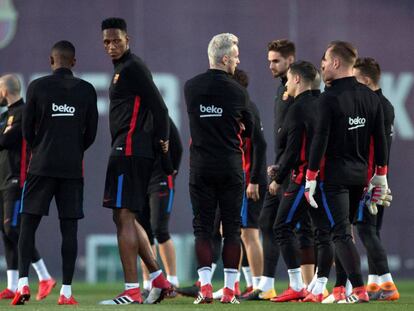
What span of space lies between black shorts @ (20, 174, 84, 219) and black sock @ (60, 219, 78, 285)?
0.22 feet

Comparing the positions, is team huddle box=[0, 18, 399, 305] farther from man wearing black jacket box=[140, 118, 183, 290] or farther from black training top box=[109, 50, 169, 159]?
man wearing black jacket box=[140, 118, 183, 290]

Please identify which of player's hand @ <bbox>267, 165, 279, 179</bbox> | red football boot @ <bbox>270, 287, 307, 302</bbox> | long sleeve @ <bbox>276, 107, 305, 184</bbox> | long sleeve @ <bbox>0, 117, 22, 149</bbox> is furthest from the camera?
long sleeve @ <bbox>0, 117, 22, 149</bbox>

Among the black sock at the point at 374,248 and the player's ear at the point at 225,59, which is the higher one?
the player's ear at the point at 225,59

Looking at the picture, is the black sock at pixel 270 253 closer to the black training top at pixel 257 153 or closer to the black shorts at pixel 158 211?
the black training top at pixel 257 153

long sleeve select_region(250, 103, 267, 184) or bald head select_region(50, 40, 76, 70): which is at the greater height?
bald head select_region(50, 40, 76, 70)

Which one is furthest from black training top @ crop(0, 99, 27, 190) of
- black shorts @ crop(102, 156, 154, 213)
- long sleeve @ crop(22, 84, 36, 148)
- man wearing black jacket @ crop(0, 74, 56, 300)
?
black shorts @ crop(102, 156, 154, 213)

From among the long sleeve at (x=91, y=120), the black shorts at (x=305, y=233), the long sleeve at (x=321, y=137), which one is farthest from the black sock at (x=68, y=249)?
the black shorts at (x=305, y=233)

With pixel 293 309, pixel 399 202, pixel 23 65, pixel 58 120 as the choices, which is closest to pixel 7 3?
pixel 23 65

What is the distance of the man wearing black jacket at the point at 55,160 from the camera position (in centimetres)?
916

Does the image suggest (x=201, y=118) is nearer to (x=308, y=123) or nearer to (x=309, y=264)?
(x=308, y=123)

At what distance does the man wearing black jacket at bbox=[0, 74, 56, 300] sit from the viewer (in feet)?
33.9

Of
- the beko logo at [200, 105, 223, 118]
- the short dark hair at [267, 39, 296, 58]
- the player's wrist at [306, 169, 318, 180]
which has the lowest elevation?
the player's wrist at [306, 169, 318, 180]

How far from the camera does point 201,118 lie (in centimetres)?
909

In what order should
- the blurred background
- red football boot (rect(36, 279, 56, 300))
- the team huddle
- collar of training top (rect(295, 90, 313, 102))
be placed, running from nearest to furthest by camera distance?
the team huddle
collar of training top (rect(295, 90, 313, 102))
red football boot (rect(36, 279, 56, 300))
the blurred background
